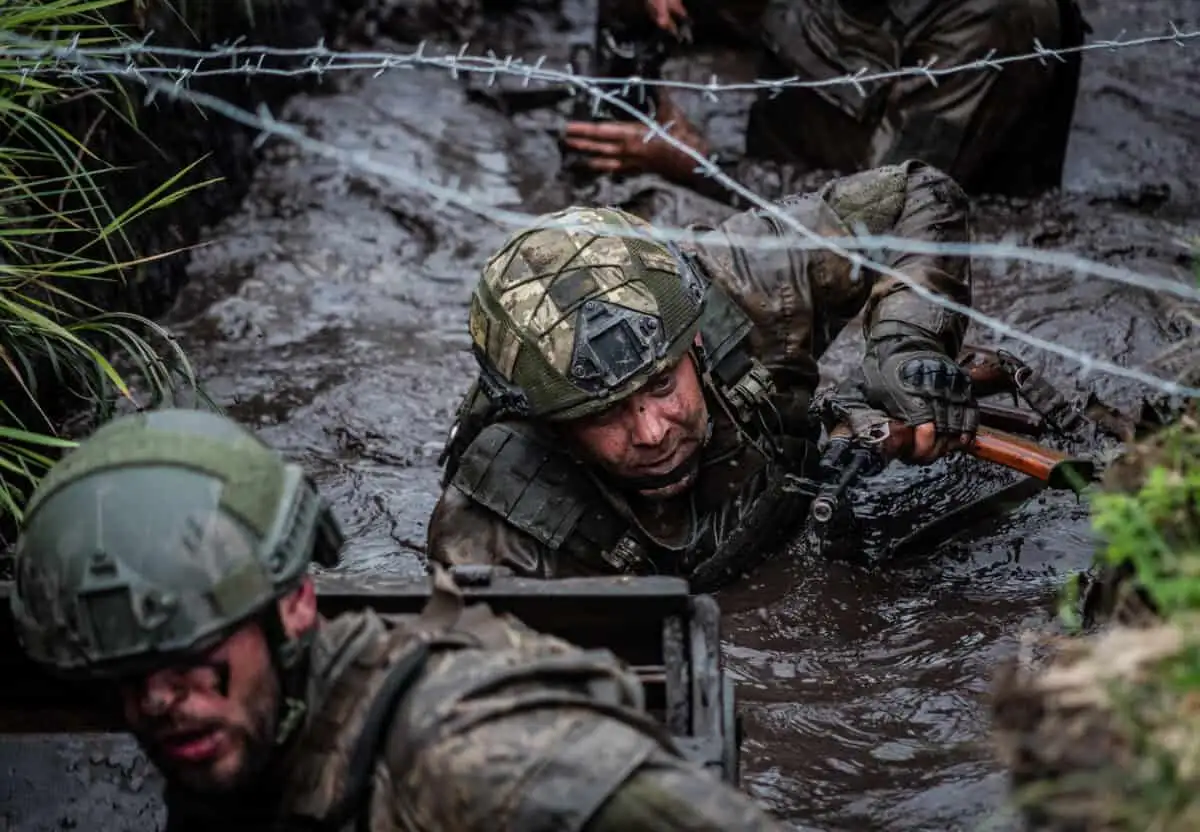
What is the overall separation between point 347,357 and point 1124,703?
4503 mm

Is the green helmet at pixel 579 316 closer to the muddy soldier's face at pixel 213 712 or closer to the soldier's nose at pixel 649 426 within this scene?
the soldier's nose at pixel 649 426

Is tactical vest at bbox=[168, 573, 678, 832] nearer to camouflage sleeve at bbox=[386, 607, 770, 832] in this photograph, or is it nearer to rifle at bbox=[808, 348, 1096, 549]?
camouflage sleeve at bbox=[386, 607, 770, 832]

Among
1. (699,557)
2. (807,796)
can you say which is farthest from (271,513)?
(699,557)

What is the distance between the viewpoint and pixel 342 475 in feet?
18.7

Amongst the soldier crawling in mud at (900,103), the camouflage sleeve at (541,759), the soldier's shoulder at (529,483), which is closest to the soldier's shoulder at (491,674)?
the camouflage sleeve at (541,759)

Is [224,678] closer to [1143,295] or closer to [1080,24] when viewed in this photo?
[1143,295]

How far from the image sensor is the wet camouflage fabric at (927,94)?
6.60 m

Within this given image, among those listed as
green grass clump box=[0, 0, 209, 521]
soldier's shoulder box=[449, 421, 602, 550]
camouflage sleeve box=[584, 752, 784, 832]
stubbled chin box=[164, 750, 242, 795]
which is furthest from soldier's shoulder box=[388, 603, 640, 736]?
green grass clump box=[0, 0, 209, 521]

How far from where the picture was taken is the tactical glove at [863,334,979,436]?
4.59 m

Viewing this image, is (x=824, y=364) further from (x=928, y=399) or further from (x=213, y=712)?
(x=213, y=712)

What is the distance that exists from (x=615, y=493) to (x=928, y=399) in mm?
913

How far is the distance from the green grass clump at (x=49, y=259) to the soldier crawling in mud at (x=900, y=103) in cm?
245

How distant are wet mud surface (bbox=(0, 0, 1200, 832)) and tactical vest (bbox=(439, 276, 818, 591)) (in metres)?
0.22

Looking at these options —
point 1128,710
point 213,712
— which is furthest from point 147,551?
point 1128,710
